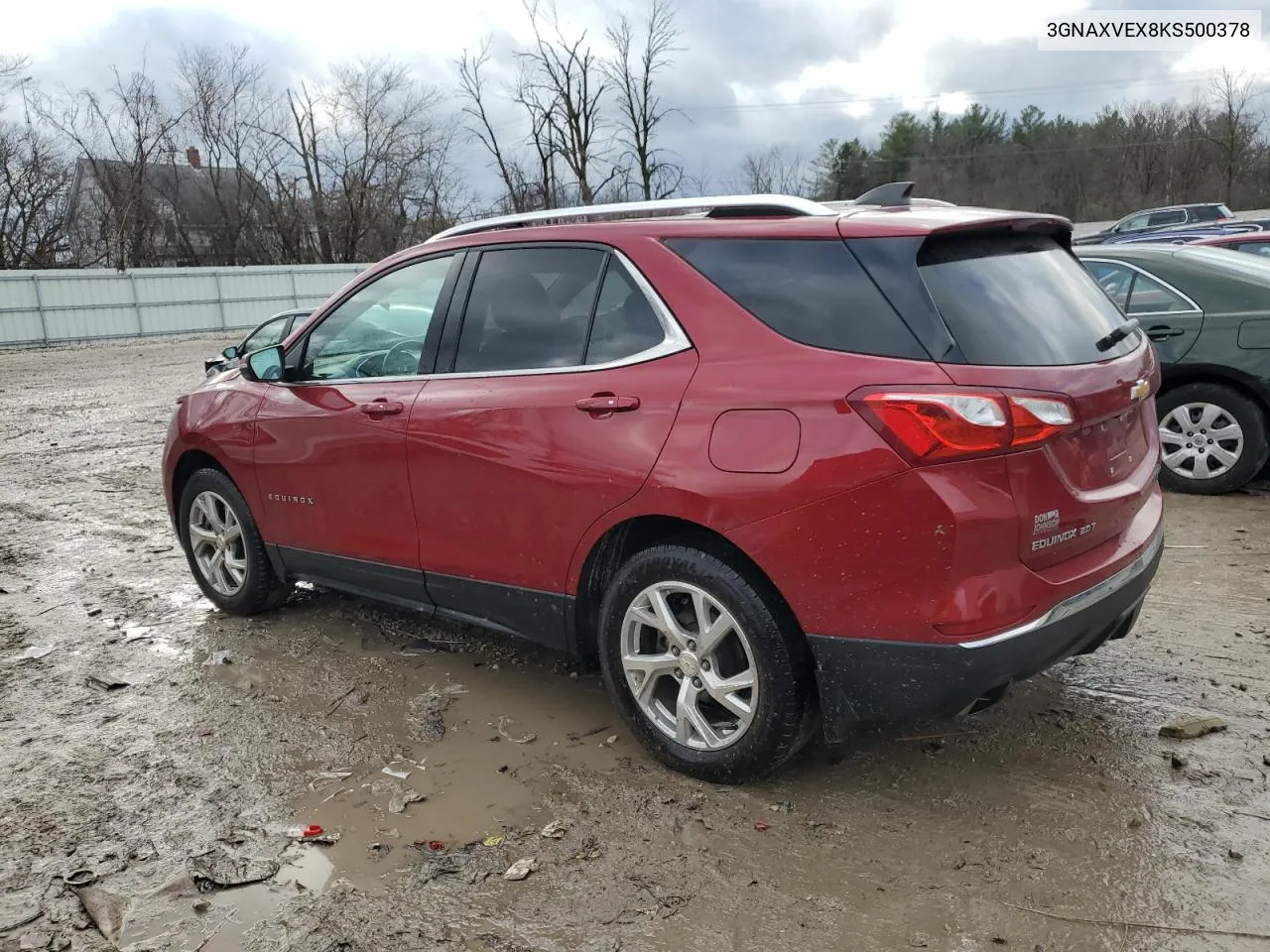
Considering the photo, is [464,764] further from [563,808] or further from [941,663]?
[941,663]

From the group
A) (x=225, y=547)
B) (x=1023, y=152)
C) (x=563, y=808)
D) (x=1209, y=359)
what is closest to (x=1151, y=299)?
(x=1209, y=359)

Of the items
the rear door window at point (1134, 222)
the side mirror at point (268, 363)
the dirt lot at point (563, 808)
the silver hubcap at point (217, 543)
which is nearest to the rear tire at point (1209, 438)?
the dirt lot at point (563, 808)

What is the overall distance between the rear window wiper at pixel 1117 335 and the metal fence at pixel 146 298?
25.1 metres

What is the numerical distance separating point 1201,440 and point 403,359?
17.1ft

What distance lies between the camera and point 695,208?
3.51 metres

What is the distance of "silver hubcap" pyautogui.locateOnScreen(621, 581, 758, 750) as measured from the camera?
3105 millimetres

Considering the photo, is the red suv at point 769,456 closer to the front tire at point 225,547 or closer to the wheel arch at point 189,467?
the front tire at point 225,547

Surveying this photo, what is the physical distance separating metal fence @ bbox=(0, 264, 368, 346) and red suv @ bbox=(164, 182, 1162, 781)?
79.3 ft

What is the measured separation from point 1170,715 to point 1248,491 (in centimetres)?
374

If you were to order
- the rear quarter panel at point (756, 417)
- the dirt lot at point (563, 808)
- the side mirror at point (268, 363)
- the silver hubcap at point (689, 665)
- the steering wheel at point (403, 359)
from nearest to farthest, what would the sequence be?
the dirt lot at point (563, 808) < the rear quarter panel at point (756, 417) < the silver hubcap at point (689, 665) < the steering wheel at point (403, 359) < the side mirror at point (268, 363)

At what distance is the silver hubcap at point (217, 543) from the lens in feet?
16.7

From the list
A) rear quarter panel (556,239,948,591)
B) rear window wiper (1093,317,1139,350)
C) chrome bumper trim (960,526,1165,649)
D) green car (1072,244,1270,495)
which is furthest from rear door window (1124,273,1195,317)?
rear quarter panel (556,239,948,591)

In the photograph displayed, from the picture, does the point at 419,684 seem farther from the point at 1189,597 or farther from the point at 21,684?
the point at 1189,597

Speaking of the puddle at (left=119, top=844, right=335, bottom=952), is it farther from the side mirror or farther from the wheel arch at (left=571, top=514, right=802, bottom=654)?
the side mirror
